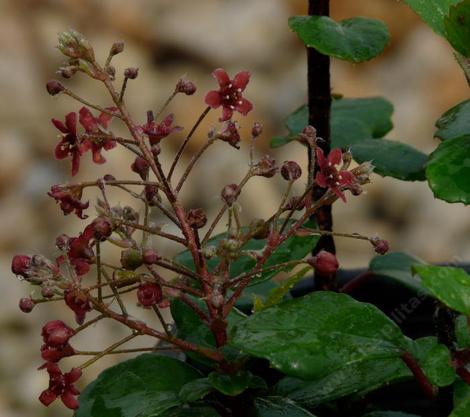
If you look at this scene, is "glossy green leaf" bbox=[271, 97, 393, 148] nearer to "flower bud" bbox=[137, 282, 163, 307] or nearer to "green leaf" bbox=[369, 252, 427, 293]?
"green leaf" bbox=[369, 252, 427, 293]

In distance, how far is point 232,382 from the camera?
0.56 m

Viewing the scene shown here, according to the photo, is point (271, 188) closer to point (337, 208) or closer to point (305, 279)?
point (337, 208)

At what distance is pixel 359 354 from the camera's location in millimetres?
A: 506

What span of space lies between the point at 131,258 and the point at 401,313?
1.18 feet

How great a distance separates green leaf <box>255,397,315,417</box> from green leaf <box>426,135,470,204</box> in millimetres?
140

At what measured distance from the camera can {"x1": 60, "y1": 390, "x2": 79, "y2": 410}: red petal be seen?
1.84ft

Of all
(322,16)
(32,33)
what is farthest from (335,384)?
(32,33)

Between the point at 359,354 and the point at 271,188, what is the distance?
1.88 m

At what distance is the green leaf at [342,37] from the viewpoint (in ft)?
2.02

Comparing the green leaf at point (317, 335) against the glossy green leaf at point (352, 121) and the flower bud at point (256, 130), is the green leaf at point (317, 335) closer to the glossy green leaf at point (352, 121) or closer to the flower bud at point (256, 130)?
the flower bud at point (256, 130)

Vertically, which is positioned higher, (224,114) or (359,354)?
(224,114)

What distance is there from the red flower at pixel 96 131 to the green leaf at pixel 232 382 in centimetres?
13

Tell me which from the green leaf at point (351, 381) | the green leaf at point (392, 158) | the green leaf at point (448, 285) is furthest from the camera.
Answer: the green leaf at point (392, 158)

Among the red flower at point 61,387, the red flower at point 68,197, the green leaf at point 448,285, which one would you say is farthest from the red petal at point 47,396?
the green leaf at point 448,285
